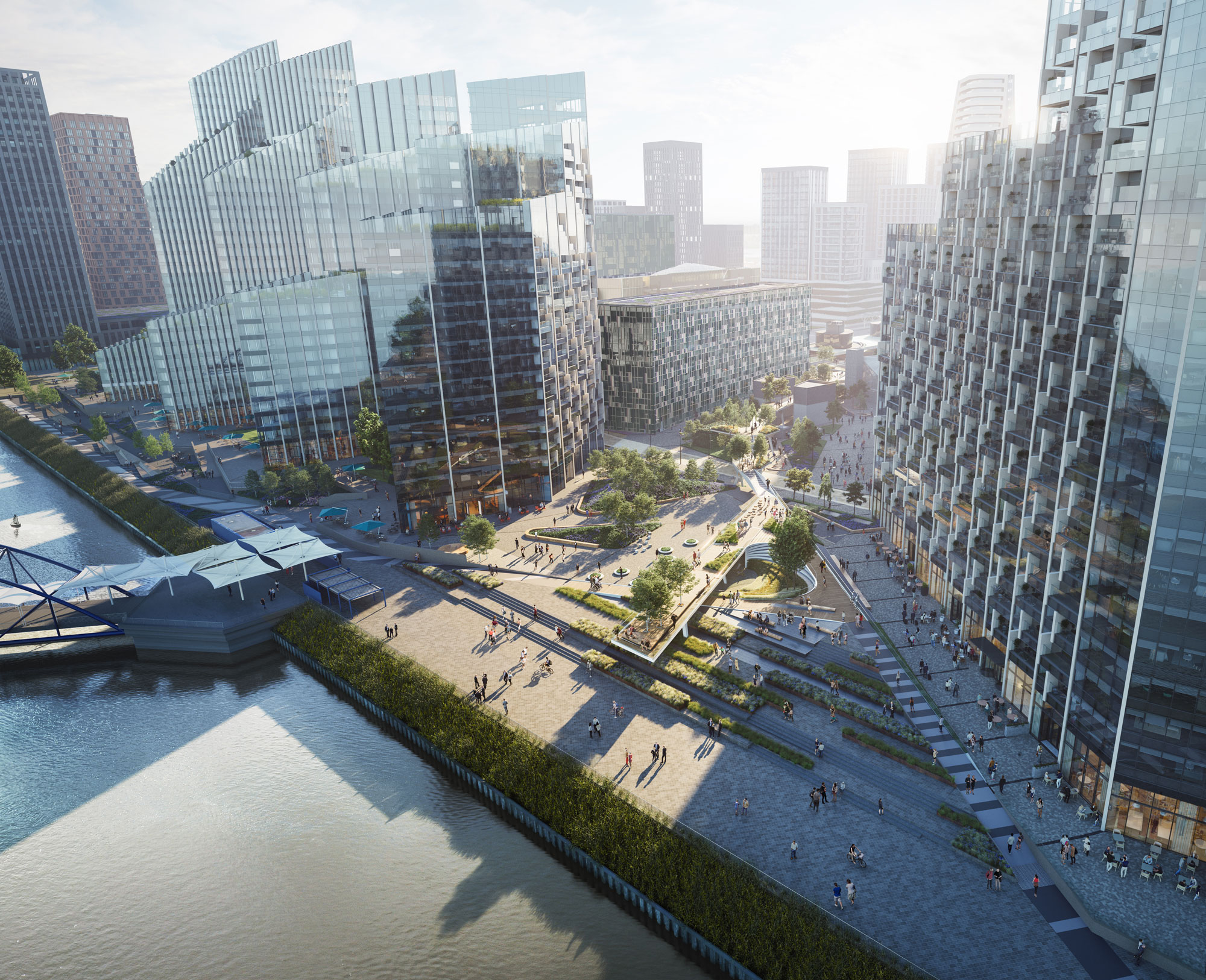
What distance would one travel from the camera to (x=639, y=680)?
2325 inches

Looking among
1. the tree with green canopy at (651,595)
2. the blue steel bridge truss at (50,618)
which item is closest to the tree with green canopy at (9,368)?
the blue steel bridge truss at (50,618)

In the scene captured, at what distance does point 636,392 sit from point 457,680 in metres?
83.0

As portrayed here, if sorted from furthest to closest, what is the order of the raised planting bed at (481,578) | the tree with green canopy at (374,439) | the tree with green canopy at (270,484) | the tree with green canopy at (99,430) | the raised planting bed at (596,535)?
the tree with green canopy at (99,430) < the tree with green canopy at (374,439) < the tree with green canopy at (270,484) < the raised planting bed at (596,535) < the raised planting bed at (481,578)

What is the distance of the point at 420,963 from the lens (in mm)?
39125

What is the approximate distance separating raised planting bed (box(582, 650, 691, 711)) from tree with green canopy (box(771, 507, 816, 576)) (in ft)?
67.9

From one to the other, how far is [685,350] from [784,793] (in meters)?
102

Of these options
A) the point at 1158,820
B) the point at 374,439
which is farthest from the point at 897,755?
the point at 374,439

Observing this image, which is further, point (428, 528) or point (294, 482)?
point (294, 482)

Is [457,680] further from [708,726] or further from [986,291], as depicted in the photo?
[986,291]

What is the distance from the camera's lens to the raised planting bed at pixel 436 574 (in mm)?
78812

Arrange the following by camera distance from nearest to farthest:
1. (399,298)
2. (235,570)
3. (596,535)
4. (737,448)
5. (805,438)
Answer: (235,570) < (399,298) < (596,535) < (737,448) < (805,438)

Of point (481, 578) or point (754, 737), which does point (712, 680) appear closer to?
point (754, 737)

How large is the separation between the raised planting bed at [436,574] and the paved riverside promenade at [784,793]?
17.4 feet

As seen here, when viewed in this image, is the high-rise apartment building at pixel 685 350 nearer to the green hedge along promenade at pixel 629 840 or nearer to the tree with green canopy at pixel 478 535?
the tree with green canopy at pixel 478 535
